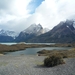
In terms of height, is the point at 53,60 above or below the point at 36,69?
above

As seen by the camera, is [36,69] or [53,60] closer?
[36,69]

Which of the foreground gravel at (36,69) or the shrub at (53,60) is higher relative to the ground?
the shrub at (53,60)

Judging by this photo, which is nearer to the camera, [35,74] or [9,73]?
[35,74]

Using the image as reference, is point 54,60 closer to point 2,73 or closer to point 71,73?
point 71,73

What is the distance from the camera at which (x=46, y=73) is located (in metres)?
24.8

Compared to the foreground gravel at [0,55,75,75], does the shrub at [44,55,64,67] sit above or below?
above

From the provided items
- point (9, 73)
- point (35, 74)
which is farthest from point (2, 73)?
point (35, 74)


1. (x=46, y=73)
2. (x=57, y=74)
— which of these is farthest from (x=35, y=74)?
(x=57, y=74)

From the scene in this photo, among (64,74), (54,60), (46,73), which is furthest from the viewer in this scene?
(54,60)

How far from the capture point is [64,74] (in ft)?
75.6

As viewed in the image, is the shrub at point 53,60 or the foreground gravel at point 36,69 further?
the shrub at point 53,60

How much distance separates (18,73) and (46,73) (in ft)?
13.7

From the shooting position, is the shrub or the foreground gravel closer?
the foreground gravel

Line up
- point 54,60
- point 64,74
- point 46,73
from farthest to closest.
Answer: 1. point 54,60
2. point 46,73
3. point 64,74
